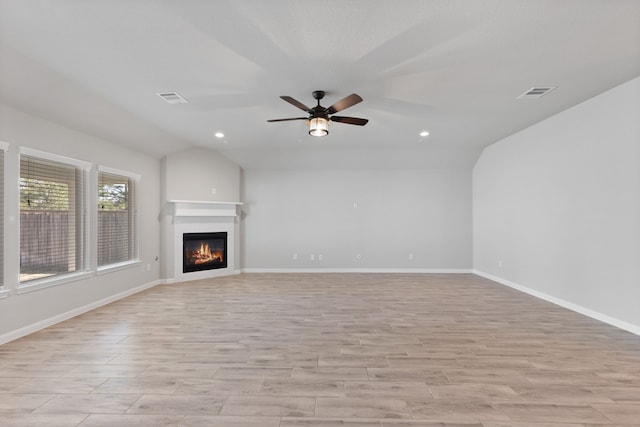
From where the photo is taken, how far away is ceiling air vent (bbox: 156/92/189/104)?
3.50 metres

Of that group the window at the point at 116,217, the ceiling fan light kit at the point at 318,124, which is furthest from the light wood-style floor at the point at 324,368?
the ceiling fan light kit at the point at 318,124

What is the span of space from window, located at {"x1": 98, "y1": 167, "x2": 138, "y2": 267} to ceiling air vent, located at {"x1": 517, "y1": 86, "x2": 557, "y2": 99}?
20.4 feet

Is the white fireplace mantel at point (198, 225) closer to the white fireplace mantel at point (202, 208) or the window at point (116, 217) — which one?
the white fireplace mantel at point (202, 208)

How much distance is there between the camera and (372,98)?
3670mm

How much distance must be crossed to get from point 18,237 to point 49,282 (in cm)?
70

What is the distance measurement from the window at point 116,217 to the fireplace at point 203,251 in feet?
3.44

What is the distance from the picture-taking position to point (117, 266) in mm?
4891

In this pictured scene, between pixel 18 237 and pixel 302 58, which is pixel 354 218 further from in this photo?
pixel 18 237

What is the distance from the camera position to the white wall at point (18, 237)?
322 centimetres

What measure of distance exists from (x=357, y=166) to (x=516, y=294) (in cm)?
416

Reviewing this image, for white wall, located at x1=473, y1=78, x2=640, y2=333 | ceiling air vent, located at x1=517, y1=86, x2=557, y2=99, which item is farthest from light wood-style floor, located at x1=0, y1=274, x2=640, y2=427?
ceiling air vent, located at x1=517, y1=86, x2=557, y2=99

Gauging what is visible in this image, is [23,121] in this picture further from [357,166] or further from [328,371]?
[357,166]

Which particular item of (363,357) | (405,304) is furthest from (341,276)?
(363,357)

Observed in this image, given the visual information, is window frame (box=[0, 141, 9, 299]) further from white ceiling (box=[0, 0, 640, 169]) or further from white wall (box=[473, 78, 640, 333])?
white wall (box=[473, 78, 640, 333])
